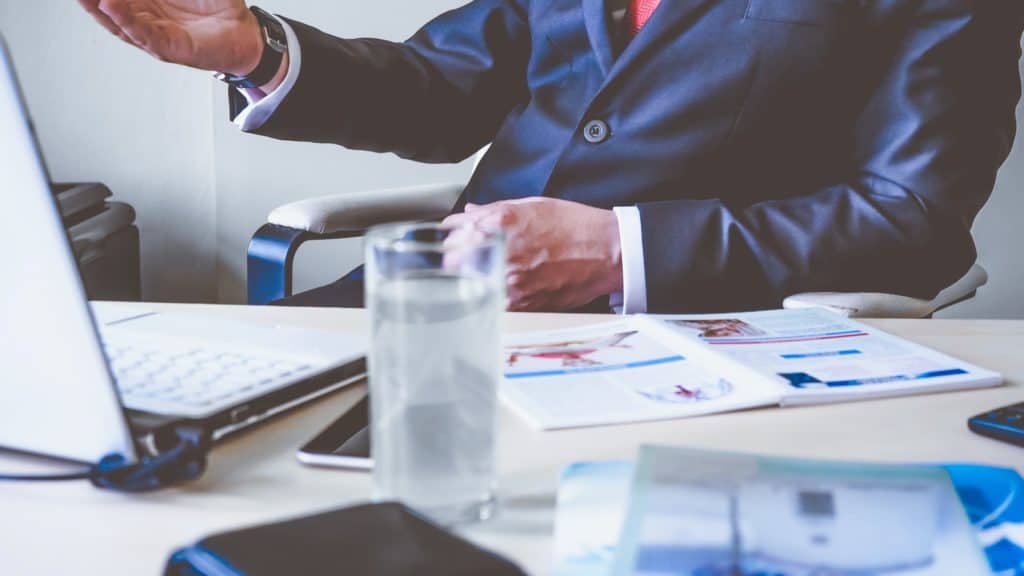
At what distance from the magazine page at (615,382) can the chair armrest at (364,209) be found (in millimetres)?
566

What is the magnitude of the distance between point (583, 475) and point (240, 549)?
21cm

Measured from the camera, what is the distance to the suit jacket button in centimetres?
134

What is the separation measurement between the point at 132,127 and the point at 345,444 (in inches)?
78.5

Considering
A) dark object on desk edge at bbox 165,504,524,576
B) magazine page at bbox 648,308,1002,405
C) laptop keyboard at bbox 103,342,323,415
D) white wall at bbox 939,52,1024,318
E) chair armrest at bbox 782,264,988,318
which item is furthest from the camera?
white wall at bbox 939,52,1024,318

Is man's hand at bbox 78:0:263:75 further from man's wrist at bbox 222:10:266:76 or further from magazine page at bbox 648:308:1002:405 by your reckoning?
magazine page at bbox 648:308:1002:405

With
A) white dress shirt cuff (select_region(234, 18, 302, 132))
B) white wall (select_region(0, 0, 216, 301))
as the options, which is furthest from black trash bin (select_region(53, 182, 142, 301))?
white dress shirt cuff (select_region(234, 18, 302, 132))

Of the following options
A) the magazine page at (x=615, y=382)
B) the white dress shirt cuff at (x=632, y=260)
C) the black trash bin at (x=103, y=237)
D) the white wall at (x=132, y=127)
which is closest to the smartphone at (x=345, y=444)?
the magazine page at (x=615, y=382)

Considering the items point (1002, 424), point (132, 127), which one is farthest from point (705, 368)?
point (132, 127)

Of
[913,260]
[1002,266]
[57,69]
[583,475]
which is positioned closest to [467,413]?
[583,475]

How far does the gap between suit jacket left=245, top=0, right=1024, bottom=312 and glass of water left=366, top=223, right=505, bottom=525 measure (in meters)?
0.66

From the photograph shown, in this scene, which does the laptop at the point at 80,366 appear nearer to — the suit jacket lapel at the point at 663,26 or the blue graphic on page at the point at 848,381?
the blue graphic on page at the point at 848,381

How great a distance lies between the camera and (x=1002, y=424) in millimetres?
650

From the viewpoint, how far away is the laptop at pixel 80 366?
0.49 meters

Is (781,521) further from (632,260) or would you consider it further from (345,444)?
(632,260)
